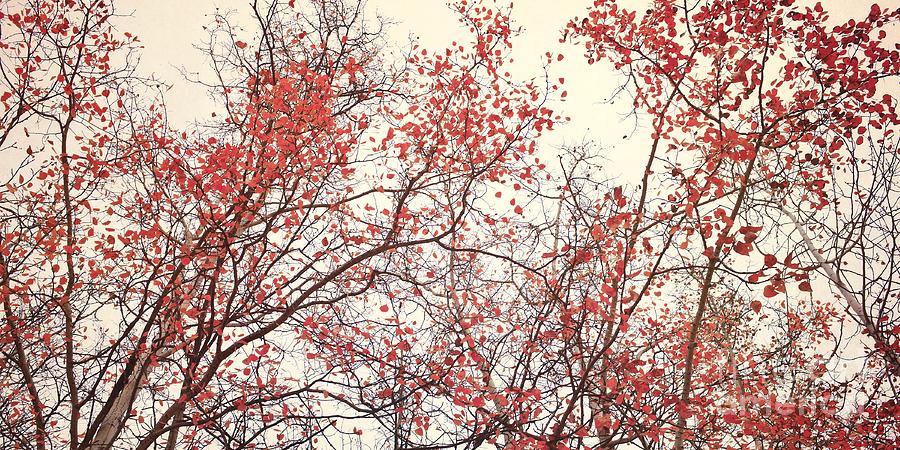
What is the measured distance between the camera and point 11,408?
241 inches

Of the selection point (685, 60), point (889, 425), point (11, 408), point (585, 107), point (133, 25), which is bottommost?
point (889, 425)

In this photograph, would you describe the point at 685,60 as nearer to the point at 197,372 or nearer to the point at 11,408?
the point at 197,372

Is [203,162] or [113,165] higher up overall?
[203,162]

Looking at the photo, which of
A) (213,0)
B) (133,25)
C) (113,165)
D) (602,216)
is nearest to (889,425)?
(602,216)

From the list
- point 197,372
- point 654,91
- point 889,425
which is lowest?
Answer: point 889,425

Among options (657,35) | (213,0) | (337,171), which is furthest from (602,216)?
(213,0)

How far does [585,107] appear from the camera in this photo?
3072 cm

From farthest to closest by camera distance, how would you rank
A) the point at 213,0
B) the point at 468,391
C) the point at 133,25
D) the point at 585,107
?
the point at 585,107, the point at 213,0, the point at 133,25, the point at 468,391

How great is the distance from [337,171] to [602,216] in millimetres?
3324

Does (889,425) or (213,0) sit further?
(213,0)

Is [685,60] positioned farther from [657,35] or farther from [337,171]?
[337,171]

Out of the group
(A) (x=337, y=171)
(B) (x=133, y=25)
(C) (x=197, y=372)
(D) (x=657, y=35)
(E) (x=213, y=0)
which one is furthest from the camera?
(E) (x=213, y=0)

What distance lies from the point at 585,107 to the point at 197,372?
28.9 metres

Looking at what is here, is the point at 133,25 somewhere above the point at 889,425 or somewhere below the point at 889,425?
above
